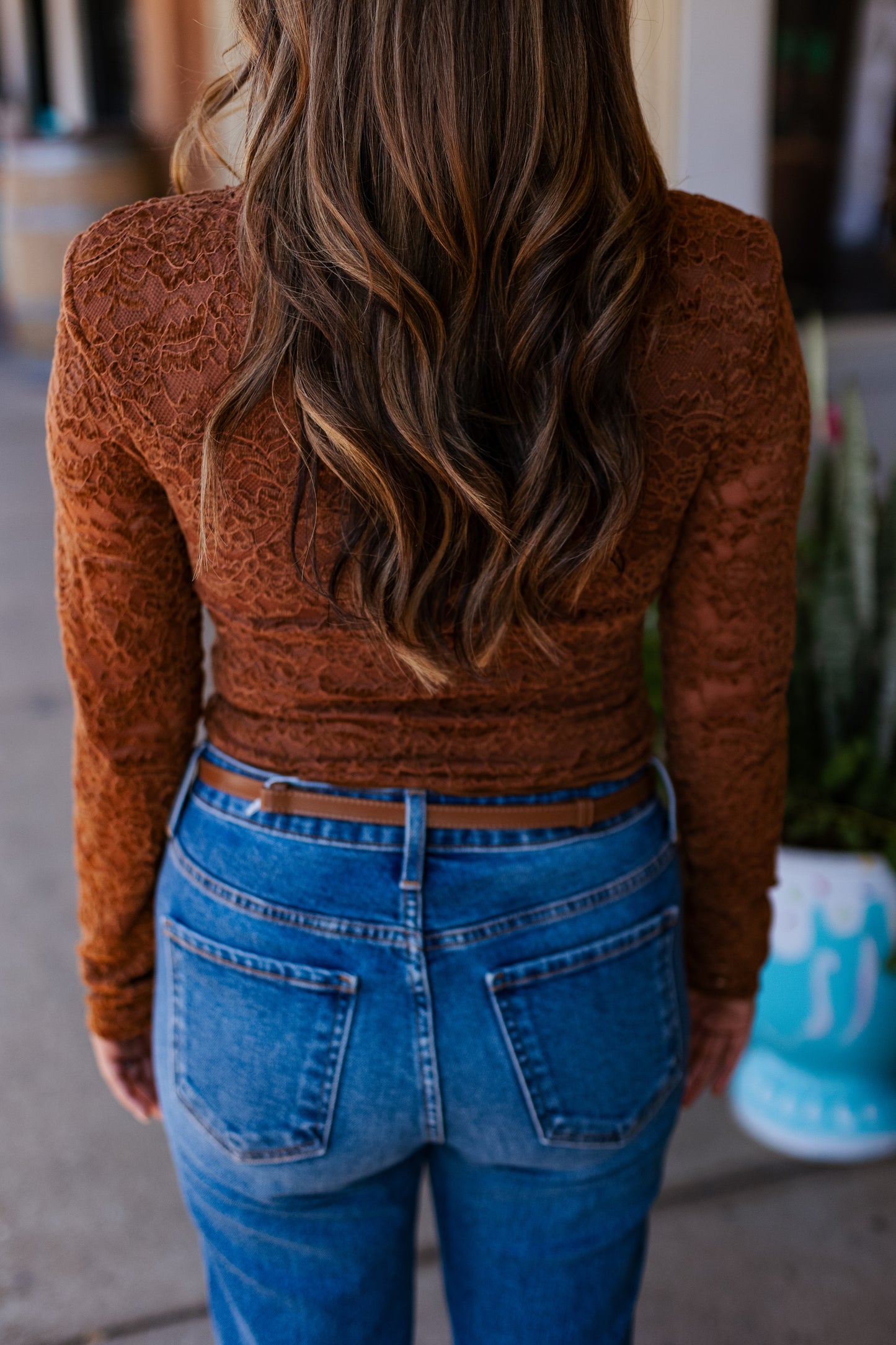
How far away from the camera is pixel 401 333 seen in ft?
2.65

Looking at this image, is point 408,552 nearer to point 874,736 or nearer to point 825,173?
point 874,736

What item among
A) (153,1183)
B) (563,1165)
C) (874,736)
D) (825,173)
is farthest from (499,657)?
(825,173)

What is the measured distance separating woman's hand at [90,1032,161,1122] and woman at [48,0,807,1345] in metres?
0.09

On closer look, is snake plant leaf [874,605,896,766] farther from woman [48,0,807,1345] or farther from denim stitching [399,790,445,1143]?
denim stitching [399,790,445,1143]

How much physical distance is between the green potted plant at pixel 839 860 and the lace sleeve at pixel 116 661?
1.21 m

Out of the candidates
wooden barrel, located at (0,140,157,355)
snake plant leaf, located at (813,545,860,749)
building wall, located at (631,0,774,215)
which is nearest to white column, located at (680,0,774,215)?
building wall, located at (631,0,774,215)

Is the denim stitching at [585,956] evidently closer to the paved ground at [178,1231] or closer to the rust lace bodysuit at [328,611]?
the rust lace bodysuit at [328,611]

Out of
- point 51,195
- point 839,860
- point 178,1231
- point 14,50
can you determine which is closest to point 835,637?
point 839,860

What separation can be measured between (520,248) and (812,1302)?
5.65 feet

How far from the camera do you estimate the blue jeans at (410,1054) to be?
91 cm

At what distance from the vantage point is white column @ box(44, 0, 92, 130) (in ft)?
31.1

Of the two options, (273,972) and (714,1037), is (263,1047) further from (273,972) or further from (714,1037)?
(714,1037)

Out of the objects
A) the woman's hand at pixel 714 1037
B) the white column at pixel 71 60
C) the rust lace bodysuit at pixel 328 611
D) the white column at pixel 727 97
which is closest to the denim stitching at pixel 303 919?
the rust lace bodysuit at pixel 328 611

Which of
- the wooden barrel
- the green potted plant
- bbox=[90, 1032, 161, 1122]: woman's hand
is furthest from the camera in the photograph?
the wooden barrel
